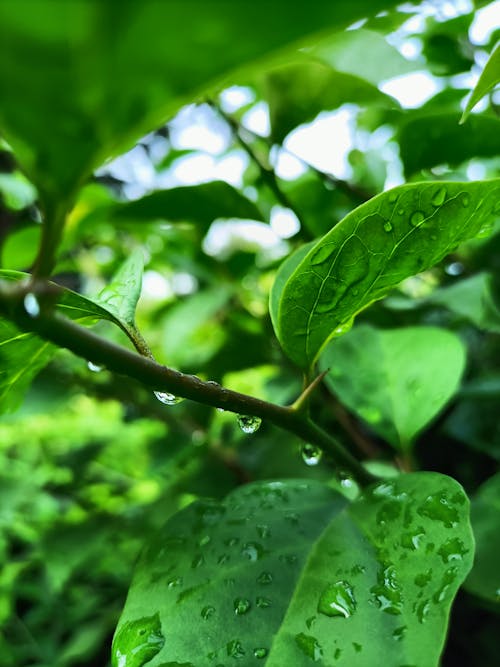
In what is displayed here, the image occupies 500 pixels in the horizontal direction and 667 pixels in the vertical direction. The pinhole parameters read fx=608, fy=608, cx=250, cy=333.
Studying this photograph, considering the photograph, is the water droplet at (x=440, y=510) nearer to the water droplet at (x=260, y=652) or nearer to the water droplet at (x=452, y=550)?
the water droplet at (x=452, y=550)

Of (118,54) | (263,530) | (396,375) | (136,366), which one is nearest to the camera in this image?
(118,54)

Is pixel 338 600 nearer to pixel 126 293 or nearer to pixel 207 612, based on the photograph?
pixel 207 612

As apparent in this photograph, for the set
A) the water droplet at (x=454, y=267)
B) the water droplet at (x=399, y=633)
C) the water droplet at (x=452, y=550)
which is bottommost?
the water droplet at (x=454, y=267)

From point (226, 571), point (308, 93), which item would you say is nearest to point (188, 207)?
point (308, 93)

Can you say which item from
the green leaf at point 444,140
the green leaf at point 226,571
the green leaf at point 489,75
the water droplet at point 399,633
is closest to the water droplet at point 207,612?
the green leaf at point 226,571

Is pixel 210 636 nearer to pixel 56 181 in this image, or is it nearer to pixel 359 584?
pixel 359 584

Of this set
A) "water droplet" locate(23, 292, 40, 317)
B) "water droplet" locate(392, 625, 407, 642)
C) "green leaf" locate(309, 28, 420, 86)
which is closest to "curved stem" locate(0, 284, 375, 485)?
"water droplet" locate(23, 292, 40, 317)
